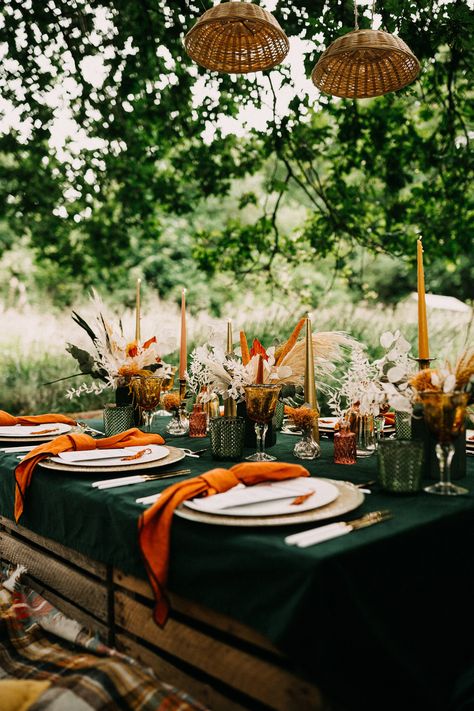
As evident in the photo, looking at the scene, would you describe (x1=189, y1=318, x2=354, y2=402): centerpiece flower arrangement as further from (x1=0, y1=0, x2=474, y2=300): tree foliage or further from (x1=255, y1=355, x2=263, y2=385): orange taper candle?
(x1=0, y1=0, x2=474, y2=300): tree foliage

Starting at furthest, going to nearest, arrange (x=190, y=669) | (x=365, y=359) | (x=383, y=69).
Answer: (x=383, y=69), (x=365, y=359), (x=190, y=669)

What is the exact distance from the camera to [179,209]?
5395 mm

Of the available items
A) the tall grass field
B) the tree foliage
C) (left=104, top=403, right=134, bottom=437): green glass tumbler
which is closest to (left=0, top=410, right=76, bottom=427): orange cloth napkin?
(left=104, top=403, right=134, bottom=437): green glass tumbler

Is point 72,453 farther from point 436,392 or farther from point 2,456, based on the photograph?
point 436,392

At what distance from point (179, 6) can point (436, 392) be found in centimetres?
400

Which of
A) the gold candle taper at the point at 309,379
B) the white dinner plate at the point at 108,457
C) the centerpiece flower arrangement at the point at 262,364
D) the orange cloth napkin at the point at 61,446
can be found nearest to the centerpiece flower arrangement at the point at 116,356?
the centerpiece flower arrangement at the point at 262,364

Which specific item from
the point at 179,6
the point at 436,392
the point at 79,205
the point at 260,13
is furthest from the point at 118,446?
the point at 79,205

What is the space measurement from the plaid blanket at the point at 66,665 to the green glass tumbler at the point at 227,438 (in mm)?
513

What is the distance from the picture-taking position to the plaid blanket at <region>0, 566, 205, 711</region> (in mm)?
898

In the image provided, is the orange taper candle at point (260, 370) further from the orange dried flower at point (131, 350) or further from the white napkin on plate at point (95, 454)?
the orange dried flower at point (131, 350)

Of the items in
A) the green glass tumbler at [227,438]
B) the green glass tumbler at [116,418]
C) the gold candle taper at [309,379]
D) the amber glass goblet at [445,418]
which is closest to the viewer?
the amber glass goblet at [445,418]

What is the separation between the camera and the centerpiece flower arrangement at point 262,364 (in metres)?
1.56

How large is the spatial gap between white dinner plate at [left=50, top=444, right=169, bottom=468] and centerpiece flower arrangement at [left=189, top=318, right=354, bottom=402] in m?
0.24

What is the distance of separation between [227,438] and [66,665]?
0.62 meters
